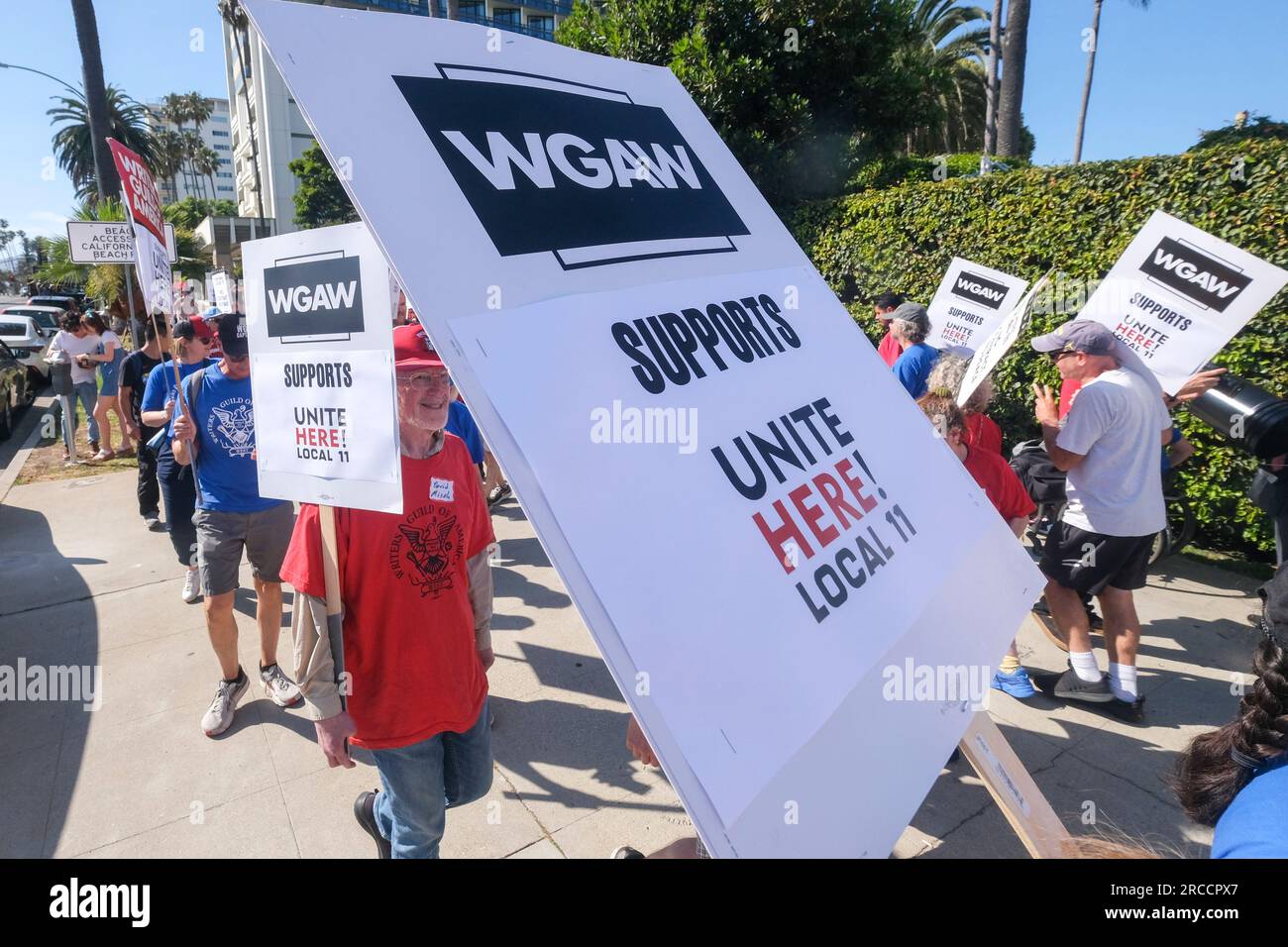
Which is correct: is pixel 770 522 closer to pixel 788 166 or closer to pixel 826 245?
pixel 826 245

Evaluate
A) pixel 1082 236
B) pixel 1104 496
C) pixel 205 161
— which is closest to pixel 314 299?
pixel 1104 496

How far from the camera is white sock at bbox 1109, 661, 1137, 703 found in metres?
3.71

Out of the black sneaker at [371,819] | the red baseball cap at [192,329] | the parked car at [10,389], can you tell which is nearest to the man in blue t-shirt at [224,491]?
the red baseball cap at [192,329]

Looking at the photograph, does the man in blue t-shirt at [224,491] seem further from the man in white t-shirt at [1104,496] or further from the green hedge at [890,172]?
the green hedge at [890,172]

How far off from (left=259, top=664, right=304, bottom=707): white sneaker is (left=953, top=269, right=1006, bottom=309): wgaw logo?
5.60 meters

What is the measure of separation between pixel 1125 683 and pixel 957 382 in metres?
1.81

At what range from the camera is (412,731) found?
2.17m

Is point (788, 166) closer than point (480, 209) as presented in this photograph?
No

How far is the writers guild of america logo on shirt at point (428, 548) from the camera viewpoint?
2.16m

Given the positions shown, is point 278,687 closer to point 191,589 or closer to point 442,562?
point 191,589

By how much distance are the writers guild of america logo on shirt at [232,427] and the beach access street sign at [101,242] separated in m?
5.64

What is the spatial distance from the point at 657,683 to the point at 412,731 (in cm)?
161

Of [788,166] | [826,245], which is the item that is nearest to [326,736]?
[826,245]

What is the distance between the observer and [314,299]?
67.3 inches
